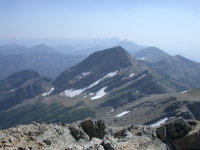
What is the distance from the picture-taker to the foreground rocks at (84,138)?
28734 mm

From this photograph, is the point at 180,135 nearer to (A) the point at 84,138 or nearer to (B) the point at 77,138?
(A) the point at 84,138

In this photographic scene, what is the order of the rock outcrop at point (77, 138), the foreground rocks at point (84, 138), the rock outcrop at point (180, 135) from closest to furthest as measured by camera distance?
1. the rock outcrop at point (77, 138)
2. the foreground rocks at point (84, 138)
3. the rock outcrop at point (180, 135)

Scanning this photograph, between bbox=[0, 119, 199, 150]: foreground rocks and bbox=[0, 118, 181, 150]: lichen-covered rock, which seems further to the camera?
bbox=[0, 119, 199, 150]: foreground rocks

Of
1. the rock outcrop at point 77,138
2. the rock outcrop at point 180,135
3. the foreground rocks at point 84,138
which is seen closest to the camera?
the rock outcrop at point 77,138

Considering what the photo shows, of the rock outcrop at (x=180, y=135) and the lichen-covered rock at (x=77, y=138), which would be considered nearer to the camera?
the lichen-covered rock at (x=77, y=138)

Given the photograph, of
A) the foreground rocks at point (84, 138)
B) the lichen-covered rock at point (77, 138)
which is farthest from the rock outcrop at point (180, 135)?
the lichen-covered rock at point (77, 138)

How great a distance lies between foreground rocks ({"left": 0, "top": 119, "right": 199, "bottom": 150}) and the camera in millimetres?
28734

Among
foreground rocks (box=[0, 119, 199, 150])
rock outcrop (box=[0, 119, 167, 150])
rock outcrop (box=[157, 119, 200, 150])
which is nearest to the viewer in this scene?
rock outcrop (box=[0, 119, 167, 150])

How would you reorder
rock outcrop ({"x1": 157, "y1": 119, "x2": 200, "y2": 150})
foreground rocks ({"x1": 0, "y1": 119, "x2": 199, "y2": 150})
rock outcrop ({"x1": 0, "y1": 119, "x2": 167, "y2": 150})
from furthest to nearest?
rock outcrop ({"x1": 157, "y1": 119, "x2": 200, "y2": 150})
foreground rocks ({"x1": 0, "y1": 119, "x2": 199, "y2": 150})
rock outcrop ({"x1": 0, "y1": 119, "x2": 167, "y2": 150})

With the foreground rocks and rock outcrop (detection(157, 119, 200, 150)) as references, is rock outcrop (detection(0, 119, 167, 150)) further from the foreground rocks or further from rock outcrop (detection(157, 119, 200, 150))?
rock outcrop (detection(157, 119, 200, 150))

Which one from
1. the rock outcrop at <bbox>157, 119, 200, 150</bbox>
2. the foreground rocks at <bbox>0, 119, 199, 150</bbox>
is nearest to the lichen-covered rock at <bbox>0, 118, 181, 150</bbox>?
the foreground rocks at <bbox>0, 119, 199, 150</bbox>

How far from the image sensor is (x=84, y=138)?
40438mm

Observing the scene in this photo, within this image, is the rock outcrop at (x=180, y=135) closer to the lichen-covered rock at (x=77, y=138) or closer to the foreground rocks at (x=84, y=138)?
the foreground rocks at (x=84, y=138)

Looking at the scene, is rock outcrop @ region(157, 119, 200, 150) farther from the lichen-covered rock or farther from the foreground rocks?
the lichen-covered rock
